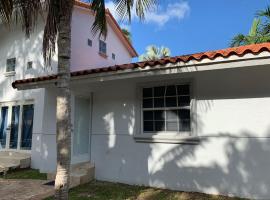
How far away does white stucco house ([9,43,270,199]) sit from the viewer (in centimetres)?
649

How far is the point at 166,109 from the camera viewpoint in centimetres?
791

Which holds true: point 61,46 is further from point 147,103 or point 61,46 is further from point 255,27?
point 255,27

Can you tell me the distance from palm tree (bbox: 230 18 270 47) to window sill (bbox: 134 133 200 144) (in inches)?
326

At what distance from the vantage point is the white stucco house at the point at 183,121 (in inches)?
256

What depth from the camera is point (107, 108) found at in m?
8.93

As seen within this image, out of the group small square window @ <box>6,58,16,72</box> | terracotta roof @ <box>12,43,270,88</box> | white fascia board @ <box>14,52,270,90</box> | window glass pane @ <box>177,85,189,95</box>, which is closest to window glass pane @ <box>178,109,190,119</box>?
window glass pane @ <box>177,85,189,95</box>

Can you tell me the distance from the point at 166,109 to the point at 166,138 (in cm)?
91

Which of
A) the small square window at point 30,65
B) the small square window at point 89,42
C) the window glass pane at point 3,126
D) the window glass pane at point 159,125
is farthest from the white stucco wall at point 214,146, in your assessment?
the window glass pane at point 3,126

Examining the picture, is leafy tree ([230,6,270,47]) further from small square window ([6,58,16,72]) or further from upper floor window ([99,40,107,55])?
small square window ([6,58,16,72])

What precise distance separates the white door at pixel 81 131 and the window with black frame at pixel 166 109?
2.77 metres

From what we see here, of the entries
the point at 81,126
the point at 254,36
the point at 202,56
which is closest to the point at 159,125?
the point at 202,56

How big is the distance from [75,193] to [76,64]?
663 centimetres

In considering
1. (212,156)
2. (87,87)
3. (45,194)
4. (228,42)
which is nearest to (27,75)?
(87,87)

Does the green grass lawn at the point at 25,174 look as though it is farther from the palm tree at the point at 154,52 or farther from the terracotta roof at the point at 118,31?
the palm tree at the point at 154,52
